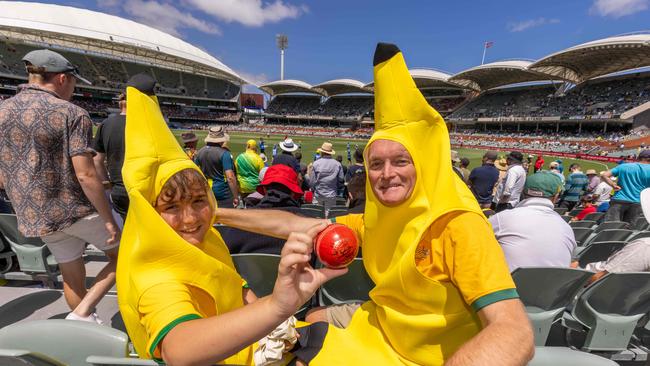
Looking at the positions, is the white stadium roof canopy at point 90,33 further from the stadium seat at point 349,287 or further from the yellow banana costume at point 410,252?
the yellow banana costume at point 410,252

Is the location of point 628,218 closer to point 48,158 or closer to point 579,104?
point 48,158

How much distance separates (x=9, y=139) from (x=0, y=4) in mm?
79811

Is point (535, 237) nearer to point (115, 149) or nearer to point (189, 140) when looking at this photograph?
point (115, 149)

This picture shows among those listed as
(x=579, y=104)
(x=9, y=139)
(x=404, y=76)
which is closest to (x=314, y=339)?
(x=404, y=76)

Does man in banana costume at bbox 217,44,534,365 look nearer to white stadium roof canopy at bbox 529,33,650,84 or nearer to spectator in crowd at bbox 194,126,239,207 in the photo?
spectator in crowd at bbox 194,126,239,207

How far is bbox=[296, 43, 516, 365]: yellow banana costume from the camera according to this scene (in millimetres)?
1321

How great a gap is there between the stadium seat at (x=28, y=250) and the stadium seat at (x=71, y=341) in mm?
2313

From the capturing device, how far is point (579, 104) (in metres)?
48.8

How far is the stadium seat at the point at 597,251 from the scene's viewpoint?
3088 mm

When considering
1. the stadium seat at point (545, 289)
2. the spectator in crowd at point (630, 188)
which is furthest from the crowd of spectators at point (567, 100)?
the stadium seat at point (545, 289)

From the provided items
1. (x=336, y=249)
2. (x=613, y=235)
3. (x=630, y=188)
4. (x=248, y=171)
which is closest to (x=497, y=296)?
(x=336, y=249)

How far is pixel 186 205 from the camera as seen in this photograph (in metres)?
1.34

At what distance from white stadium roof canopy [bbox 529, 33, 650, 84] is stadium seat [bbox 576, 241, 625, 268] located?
47358 mm

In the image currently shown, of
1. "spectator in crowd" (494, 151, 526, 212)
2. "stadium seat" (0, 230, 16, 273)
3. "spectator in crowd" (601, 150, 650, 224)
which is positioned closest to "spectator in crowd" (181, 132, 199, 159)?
"stadium seat" (0, 230, 16, 273)
